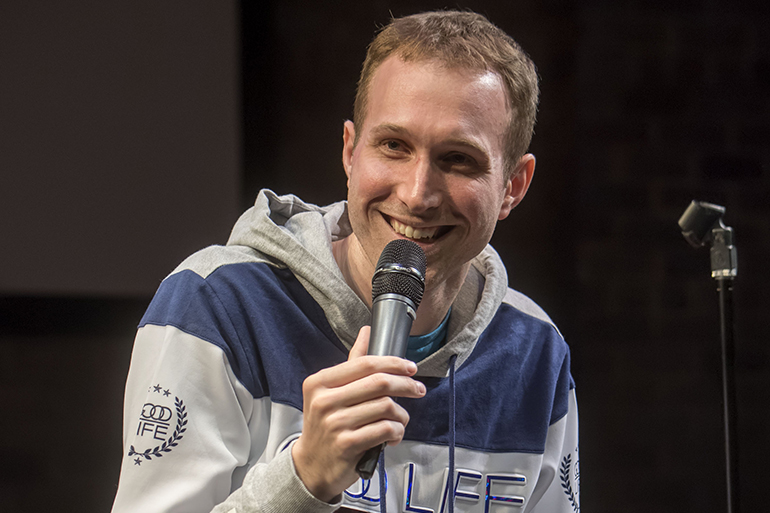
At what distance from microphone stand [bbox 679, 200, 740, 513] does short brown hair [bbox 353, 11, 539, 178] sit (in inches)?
23.2

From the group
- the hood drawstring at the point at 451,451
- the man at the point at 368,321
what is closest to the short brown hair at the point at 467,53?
the man at the point at 368,321

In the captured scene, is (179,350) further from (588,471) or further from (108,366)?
(588,471)

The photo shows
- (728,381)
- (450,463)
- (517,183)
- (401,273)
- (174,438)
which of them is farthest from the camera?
(728,381)

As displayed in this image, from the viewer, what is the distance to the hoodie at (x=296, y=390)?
41.3 inches

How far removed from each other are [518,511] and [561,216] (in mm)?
1355

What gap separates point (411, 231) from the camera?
114 cm

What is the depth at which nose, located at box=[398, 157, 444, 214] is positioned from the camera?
1099 mm

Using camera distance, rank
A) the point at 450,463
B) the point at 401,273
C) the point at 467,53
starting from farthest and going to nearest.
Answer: the point at 450,463, the point at 467,53, the point at 401,273

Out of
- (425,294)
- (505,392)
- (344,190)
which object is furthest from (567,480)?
(344,190)

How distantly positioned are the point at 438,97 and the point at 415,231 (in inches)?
8.9

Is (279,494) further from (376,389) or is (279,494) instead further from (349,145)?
(349,145)

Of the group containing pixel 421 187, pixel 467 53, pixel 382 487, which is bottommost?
pixel 382 487

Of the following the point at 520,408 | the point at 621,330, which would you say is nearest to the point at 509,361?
the point at 520,408

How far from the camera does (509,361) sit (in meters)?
1.41
